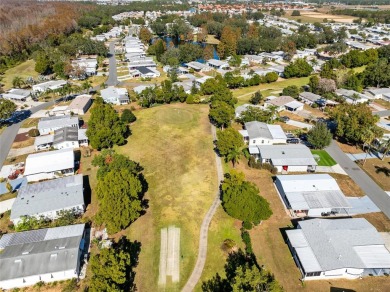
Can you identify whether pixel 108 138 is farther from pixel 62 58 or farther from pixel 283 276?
pixel 62 58

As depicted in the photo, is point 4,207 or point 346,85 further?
point 346,85

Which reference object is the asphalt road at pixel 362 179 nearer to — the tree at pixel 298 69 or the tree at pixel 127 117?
the tree at pixel 127 117

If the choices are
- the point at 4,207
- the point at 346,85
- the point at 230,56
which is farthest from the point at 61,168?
the point at 230,56

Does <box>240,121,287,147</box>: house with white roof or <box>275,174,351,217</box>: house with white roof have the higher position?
<box>275,174,351,217</box>: house with white roof

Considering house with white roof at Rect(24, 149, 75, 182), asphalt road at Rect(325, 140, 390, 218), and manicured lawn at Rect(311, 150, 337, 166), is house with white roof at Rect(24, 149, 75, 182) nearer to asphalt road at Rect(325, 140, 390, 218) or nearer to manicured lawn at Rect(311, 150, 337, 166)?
manicured lawn at Rect(311, 150, 337, 166)

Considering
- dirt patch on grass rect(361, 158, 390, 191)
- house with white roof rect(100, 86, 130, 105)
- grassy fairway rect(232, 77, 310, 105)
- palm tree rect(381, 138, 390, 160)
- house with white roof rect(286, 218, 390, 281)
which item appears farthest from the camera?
grassy fairway rect(232, 77, 310, 105)

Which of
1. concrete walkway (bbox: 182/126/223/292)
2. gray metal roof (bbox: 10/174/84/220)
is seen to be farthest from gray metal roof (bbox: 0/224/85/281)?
concrete walkway (bbox: 182/126/223/292)
